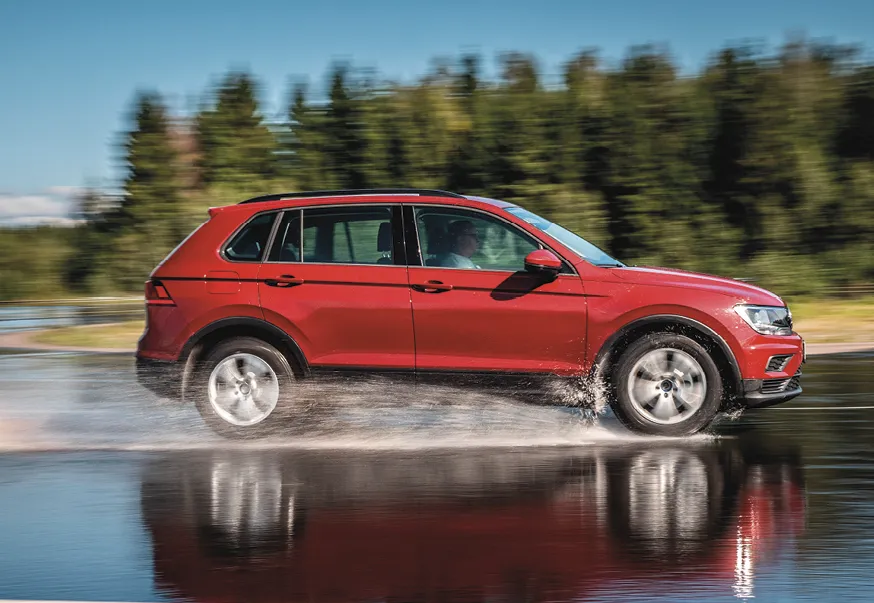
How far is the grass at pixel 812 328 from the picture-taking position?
A: 1727cm

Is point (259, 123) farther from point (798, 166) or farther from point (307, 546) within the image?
point (307, 546)

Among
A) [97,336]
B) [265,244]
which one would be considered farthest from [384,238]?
[97,336]

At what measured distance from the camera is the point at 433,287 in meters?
9.03

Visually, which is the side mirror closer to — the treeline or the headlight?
the headlight

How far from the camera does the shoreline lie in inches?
596

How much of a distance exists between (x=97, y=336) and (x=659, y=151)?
31.3ft

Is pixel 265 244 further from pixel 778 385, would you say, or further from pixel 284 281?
pixel 778 385

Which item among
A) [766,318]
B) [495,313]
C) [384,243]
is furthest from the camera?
[384,243]

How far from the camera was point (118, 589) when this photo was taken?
524 centimetres

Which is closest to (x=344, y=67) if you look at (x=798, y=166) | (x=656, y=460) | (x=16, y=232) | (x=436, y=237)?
(x=798, y=166)

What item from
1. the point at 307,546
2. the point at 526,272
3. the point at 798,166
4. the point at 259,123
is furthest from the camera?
the point at 259,123

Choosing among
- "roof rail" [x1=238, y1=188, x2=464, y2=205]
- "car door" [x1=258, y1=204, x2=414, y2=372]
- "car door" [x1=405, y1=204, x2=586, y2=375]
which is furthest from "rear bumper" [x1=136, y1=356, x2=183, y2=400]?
"car door" [x1=405, y1=204, x2=586, y2=375]

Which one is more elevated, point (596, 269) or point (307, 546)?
point (596, 269)

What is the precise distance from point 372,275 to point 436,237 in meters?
0.55
